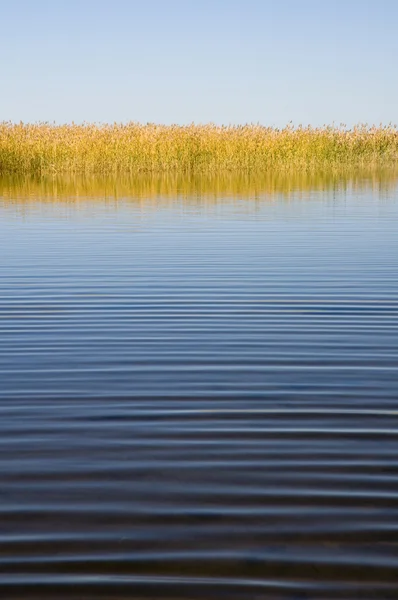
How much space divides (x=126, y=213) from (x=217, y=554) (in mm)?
13699

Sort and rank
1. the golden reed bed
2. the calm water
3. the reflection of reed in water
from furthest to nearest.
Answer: the golden reed bed → the reflection of reed in water → the calm water

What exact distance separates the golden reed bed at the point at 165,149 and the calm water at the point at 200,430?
24.2 meters

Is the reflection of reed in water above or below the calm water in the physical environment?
above

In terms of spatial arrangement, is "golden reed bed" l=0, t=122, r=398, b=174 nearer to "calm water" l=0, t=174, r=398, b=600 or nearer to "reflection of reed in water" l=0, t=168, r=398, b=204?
"reflection of reed in water" l=0, t=168, r=398, b=204

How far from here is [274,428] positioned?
12.2ft

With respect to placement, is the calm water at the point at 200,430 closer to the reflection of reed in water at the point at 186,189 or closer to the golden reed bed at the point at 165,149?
the reflection of reed in water at the point at 186,189

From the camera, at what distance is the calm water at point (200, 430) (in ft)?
8.34

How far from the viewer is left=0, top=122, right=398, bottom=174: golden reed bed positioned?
32281mm

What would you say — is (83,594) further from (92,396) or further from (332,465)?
(92,396)

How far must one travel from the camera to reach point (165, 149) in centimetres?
3309

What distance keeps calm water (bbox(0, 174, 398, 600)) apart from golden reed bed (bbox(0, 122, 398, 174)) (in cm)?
2416

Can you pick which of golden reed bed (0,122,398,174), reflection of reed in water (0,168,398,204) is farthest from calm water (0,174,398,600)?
golden reed bed (0,122,398,174)

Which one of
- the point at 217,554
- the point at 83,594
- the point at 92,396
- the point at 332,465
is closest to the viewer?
the point at 83,594

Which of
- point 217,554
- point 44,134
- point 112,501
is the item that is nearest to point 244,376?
point 112,501
